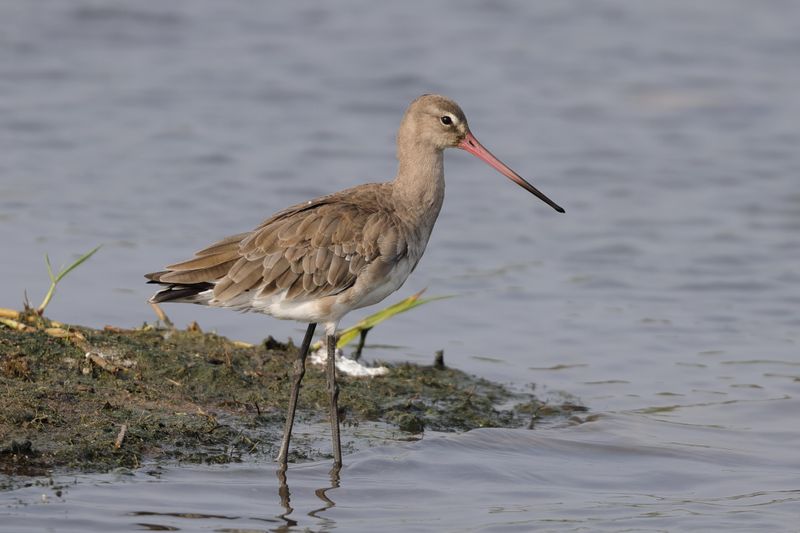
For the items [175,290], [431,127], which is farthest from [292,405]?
[431,127]

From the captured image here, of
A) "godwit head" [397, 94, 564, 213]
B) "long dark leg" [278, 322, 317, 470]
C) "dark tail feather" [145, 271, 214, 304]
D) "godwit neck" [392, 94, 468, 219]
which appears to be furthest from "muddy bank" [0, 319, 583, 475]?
"godwit head" [397, 94, 564, 213]

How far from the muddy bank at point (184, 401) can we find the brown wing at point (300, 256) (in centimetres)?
74

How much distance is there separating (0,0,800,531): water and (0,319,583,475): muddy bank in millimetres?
274

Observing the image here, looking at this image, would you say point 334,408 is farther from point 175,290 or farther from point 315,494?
point 175,290

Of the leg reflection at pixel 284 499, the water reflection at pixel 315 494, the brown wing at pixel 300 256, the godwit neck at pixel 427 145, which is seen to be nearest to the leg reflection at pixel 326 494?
the water reflection at pixel 315 494

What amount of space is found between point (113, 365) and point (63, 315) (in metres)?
1.99

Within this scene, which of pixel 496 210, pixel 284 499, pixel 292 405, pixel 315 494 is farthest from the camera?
pixel 496 210

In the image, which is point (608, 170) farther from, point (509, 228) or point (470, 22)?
point (470, 22)

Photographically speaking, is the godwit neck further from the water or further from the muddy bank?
the water

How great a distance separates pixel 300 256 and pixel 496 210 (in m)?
5.68

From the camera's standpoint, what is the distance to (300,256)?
743 centimetres

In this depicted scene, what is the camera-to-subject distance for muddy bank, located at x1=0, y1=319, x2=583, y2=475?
22.3ft

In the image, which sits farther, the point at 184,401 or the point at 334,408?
the point at 184,401

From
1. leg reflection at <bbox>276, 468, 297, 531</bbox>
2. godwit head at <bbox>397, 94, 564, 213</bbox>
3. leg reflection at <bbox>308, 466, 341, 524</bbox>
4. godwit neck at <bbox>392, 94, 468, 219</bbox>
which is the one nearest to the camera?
leg reflection at <bbox>276, 468, 297, 531</bbox>
